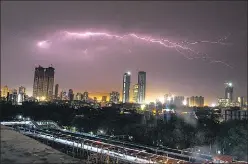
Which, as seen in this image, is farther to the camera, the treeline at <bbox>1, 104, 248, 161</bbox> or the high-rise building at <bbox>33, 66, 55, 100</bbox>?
the high-rise building at <bbox>33, 66, 55, 100</bbox>

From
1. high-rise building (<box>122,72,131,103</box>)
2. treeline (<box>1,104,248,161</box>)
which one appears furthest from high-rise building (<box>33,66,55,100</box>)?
treeline (<box>1,104,248,161</box>)

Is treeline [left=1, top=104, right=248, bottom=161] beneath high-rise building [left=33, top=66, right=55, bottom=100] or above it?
beneath

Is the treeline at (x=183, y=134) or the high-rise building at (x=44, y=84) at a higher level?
the high-rise building at (x=44, y=84)

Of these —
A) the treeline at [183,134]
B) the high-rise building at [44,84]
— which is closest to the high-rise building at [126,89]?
the high-rise building at [44,84]

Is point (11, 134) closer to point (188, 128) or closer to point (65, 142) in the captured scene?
point (65, 142)

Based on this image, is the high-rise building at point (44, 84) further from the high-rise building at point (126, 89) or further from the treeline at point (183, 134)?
the treeline at point (183, 134)

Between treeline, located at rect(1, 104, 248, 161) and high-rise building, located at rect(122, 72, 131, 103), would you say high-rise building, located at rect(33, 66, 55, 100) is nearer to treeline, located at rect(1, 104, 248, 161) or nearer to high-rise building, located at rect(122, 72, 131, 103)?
high-rise building, located at rect(122, 72, 131, 103)

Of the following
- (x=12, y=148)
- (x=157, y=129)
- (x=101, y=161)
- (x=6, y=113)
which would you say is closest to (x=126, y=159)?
(x=101, y=161)

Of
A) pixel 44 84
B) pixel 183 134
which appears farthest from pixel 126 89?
pixel 183 134
